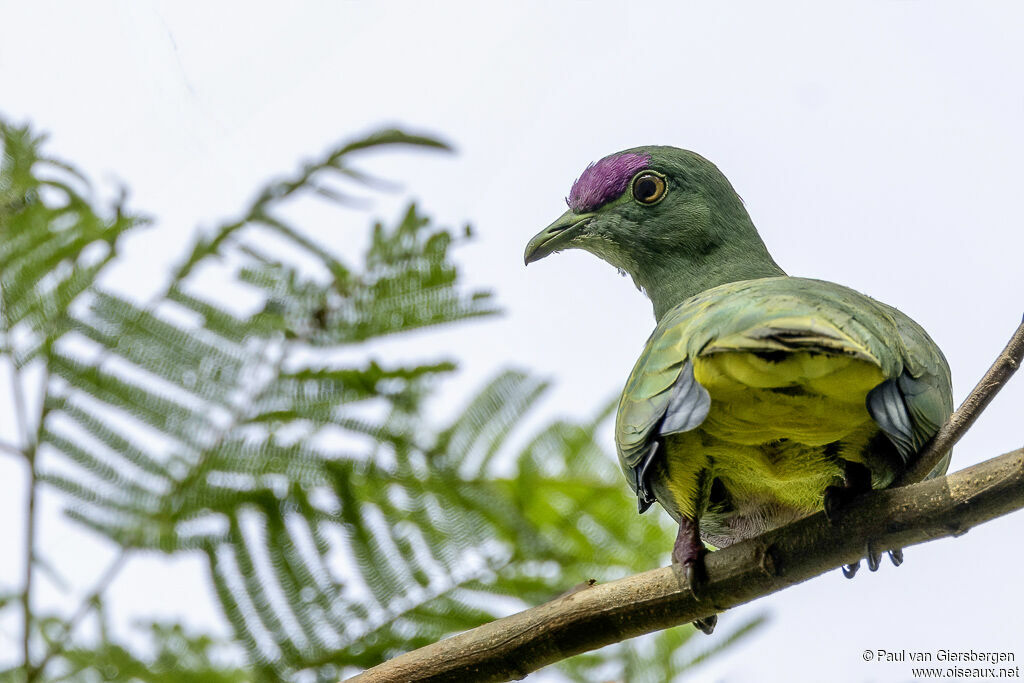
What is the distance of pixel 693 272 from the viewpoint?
10.6ft

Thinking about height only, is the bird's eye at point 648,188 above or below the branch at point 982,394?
above

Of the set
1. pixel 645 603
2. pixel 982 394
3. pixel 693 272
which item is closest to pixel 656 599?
pixel 645 603

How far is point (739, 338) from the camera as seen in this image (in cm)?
197

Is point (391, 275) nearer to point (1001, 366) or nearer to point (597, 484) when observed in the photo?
A: point (597, 484)

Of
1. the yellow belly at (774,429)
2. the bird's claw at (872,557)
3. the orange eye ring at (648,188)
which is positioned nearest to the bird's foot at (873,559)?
the bird's claw at (872,557)

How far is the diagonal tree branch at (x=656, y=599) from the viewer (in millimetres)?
2148

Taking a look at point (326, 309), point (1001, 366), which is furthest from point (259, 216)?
point (1001, 366)

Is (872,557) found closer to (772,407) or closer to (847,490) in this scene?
(847,490)

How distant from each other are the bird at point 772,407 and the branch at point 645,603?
0.04m

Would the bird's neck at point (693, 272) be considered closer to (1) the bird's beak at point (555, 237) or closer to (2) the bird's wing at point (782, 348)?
(1) the bird's beak at point (555, 237)

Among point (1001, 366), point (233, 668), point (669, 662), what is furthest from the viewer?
point (669, 662)

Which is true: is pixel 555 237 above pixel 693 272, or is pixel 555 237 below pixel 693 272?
above

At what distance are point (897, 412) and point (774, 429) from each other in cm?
23

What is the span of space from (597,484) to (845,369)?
169cm
